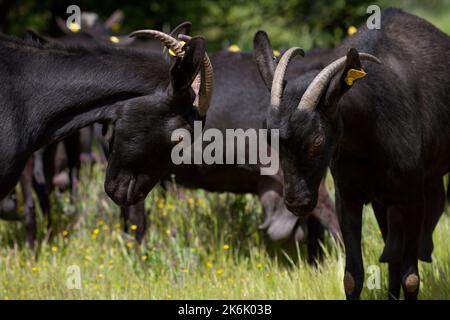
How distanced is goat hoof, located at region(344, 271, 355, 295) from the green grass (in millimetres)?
497

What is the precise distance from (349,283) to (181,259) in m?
2.02

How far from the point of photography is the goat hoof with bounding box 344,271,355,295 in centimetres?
584

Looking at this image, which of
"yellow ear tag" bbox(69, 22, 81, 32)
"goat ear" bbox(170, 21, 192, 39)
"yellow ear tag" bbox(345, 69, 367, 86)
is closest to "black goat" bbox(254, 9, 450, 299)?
"yellow ear tag" bbox(345, 69, 367, 86)

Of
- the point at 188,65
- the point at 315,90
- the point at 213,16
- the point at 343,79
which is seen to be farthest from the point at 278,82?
the point at 213,16

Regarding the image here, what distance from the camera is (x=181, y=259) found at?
296 inches

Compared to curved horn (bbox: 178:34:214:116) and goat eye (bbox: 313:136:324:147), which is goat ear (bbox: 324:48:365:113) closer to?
goat eye (bbox: 313:136:324:147)

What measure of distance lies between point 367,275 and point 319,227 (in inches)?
41.5

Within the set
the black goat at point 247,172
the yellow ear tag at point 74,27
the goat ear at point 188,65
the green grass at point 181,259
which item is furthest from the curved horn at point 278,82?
the yellow ear tag at point 74,27

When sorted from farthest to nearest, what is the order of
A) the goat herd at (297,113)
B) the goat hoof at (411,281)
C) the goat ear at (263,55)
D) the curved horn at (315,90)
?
the goat hoof at (411,281) → the goat ear at (263,55) → the goat herd at (297,113) → the curved horn at (315,90)

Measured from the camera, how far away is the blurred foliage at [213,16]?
1200 centimetres

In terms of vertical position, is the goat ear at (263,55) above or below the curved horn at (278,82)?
above

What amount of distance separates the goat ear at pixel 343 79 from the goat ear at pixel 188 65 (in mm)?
762

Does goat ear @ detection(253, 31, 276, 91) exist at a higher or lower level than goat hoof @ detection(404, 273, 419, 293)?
higher

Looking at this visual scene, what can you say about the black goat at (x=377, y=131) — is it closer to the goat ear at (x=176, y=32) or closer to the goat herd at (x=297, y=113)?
the goat herd at (x=297, y=113)
